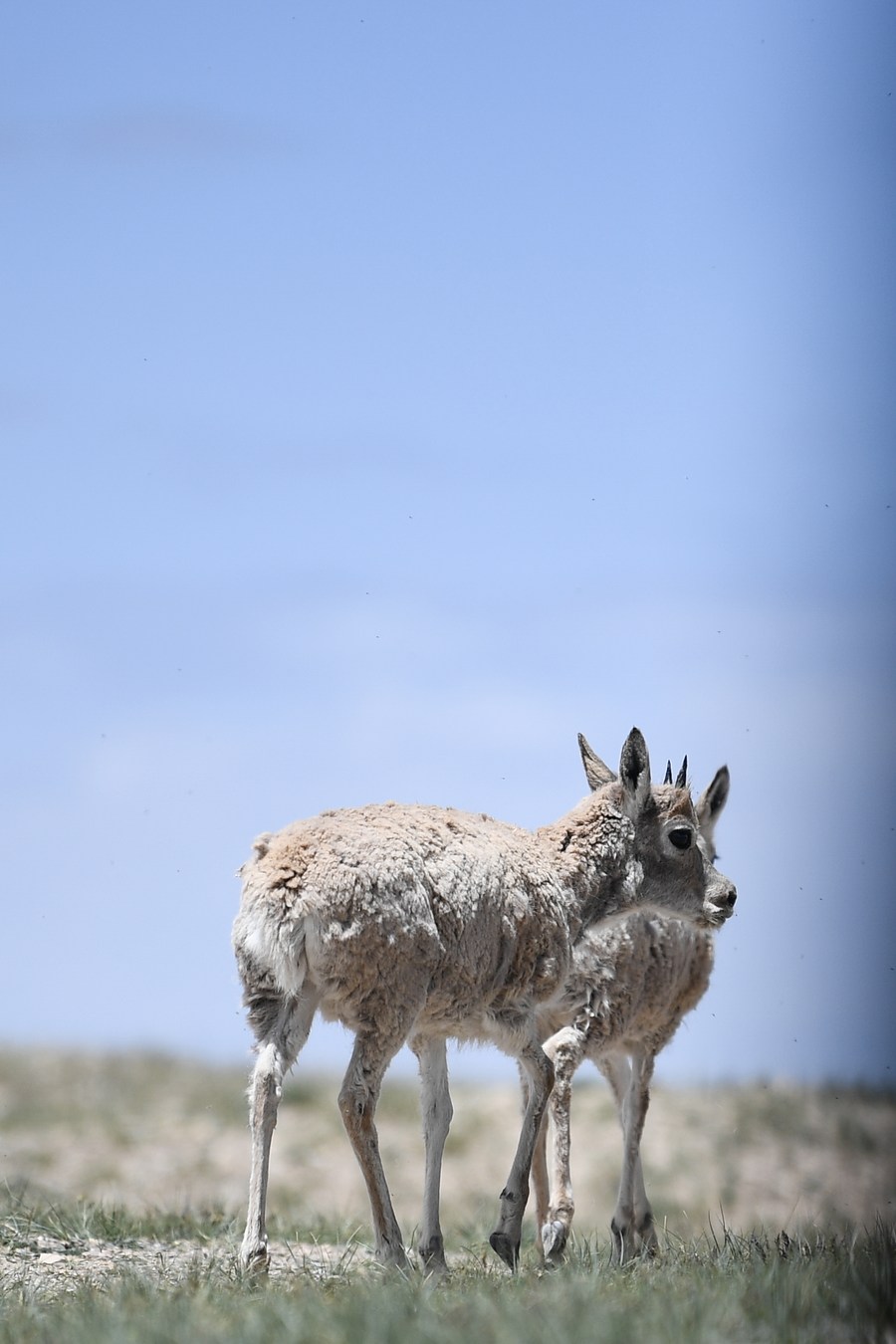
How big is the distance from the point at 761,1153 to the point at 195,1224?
9342 mm

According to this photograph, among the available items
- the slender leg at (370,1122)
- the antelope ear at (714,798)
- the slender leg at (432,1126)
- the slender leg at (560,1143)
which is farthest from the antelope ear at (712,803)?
the slender leg at (370,1122)

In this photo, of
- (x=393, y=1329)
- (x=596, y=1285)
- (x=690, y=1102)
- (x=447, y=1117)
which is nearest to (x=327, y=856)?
(x=447, y=1117)

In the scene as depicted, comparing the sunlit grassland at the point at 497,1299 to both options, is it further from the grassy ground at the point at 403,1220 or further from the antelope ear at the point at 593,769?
the antelope ear at the point at 593,769

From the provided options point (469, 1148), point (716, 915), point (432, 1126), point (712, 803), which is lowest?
point (469, 1148)

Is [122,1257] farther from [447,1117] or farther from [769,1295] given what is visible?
[769,1295]

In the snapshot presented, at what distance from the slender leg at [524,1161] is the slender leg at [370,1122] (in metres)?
0.72

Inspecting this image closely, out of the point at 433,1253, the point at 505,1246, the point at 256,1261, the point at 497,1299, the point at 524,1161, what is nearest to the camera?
the point at 497,1299

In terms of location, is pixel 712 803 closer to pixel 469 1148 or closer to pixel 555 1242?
pixel 555 1242

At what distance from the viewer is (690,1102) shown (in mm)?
20938

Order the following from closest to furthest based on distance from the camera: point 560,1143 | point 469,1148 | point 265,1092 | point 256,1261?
point 256,1261
point 265,1092
point 560,1143
point 469,1148

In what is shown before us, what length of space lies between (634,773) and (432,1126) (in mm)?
2623

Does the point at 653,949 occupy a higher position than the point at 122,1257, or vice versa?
the point at 653,949

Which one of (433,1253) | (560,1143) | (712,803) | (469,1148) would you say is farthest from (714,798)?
(469,1148)

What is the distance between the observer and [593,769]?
12102 millimetres
